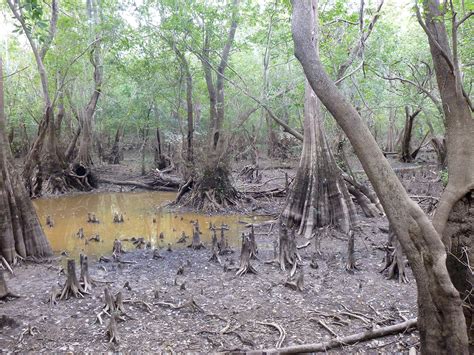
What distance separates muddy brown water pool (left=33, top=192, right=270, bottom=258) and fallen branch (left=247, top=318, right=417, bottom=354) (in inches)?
179

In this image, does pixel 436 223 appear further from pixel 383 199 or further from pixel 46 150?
pixel 46 150

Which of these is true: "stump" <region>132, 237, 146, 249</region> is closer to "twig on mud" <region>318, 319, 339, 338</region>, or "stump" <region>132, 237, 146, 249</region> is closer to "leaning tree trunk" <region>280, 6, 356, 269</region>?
"leaning tree trunk" <region>280, 6, 356, 269</region>

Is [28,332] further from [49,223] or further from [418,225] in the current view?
[49,223]

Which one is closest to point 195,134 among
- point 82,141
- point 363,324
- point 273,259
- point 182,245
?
point 82,141

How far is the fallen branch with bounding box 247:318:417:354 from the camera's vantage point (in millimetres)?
3908

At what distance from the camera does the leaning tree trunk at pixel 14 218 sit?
6496 mm

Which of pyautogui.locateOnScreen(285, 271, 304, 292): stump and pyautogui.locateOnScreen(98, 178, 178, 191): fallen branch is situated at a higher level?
pyautogui.locateOnScreen(98, 178, 178, 191): fallen branch

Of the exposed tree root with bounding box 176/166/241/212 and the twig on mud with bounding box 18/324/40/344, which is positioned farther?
the exposed tree root with bounding box 176/166/241/212

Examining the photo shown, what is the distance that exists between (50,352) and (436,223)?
3484 mm

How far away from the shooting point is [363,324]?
4.62 metres

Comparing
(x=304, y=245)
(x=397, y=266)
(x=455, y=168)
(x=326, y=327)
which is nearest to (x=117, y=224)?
(x=304, y=245)

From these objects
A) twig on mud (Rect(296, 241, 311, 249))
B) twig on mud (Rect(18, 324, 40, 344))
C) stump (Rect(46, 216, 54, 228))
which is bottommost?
twig on mud (Rect(18, 324, 40, 344))

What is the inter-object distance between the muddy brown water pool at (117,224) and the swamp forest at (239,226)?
65 mm

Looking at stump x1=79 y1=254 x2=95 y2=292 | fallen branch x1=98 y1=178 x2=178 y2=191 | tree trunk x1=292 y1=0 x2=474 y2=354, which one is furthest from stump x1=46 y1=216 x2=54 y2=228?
tree trunk x1=292 y1=0 x2=474 y2=354
